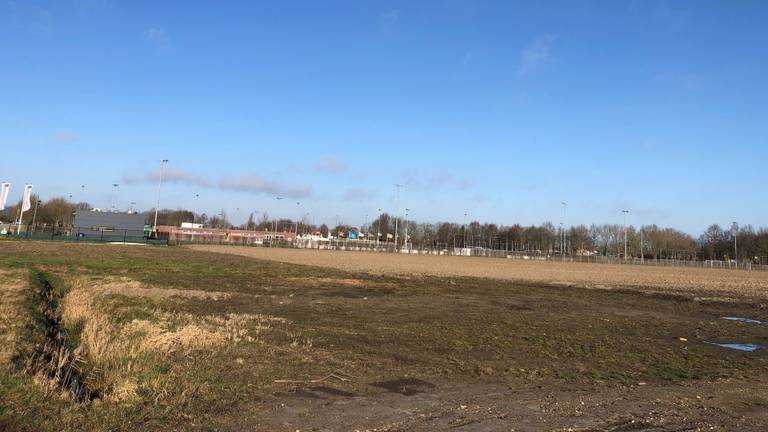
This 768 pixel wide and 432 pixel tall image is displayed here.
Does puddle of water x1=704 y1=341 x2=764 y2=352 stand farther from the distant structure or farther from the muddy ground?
the distant structure

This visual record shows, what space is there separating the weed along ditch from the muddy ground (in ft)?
0.74

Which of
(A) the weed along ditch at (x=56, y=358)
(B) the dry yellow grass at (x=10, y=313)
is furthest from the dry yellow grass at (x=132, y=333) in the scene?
(B) the dry yellow grass at (x=10, y=313)

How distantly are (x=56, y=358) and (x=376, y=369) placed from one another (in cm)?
520

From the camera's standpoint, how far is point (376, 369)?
Answer: 8766 millimetres

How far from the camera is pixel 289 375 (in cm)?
807

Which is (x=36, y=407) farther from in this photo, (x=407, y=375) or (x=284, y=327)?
(x=284, y=327)

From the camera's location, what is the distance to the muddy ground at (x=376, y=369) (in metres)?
6.06

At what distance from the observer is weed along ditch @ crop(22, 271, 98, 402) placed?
269 inches

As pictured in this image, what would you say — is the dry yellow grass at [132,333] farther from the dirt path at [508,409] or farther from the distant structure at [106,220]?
the distant structure at [106,220]

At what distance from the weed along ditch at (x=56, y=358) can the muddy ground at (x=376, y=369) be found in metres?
0.23

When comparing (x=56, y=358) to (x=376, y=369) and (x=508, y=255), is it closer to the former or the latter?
(x=376, y=369)

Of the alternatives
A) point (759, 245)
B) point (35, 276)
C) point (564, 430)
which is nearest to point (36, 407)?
point (564, 430)

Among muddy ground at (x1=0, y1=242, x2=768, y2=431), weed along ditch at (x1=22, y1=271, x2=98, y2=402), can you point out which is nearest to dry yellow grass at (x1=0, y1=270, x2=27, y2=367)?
muddy ground at (x1=0, y1=242, x2=768, y2=431)

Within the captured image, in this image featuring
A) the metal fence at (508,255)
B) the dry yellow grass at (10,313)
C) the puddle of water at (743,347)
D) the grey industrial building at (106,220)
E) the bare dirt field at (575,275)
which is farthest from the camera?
the metal fence at (508,255)
